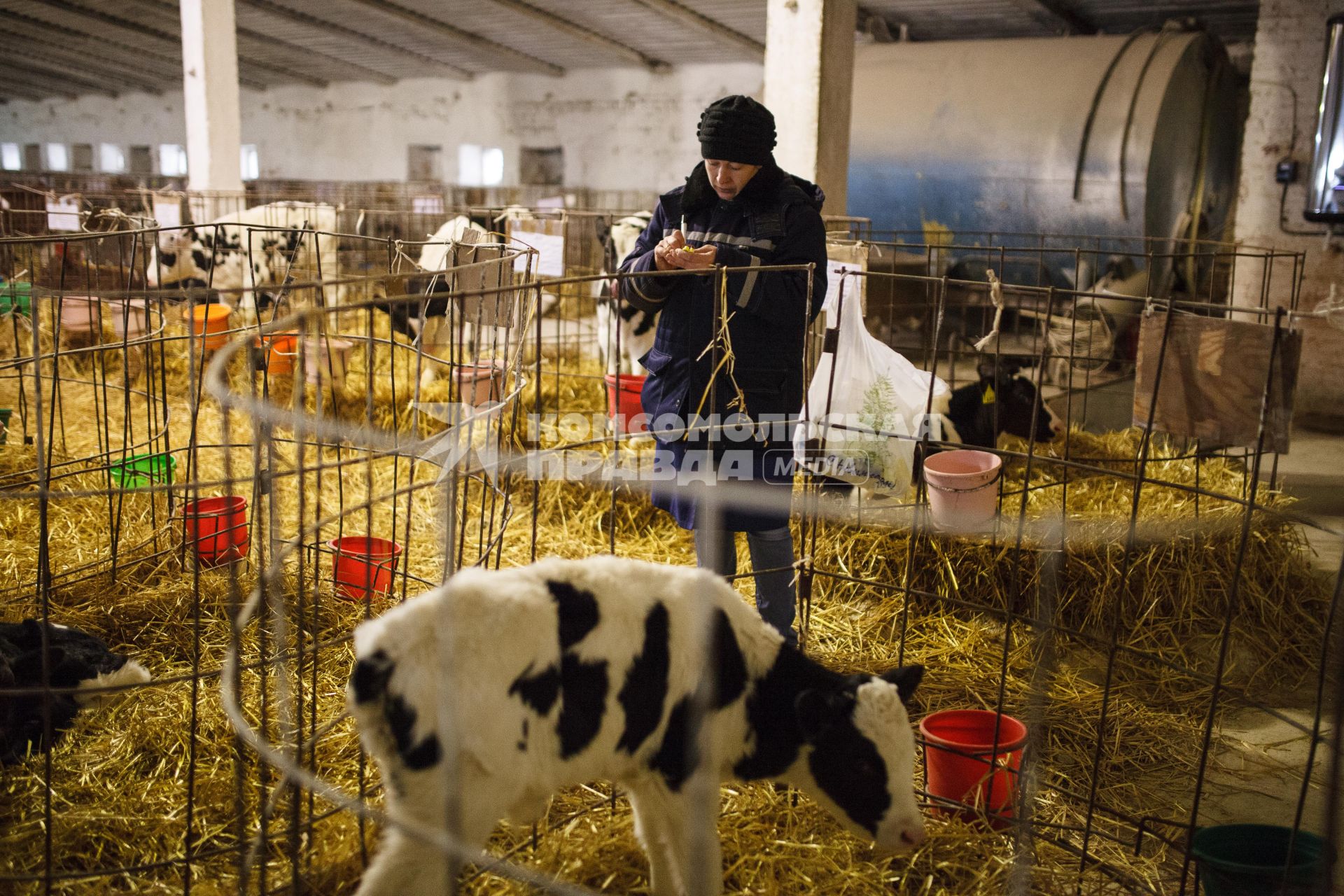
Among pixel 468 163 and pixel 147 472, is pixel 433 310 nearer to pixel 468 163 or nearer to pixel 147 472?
pixel 147 472

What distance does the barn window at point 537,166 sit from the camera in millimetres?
17891

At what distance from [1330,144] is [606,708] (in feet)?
25.4

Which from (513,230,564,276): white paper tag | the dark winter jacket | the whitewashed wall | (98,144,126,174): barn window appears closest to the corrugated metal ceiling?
the whitewashed wall

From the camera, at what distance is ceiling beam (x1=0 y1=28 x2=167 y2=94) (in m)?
19.3

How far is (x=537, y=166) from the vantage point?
18.1 meters

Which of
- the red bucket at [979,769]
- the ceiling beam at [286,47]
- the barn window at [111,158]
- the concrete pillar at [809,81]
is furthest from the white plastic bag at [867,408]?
the barn window at [111,158]

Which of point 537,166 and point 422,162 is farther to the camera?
point 422,162

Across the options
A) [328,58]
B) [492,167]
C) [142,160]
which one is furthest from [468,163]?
[142,160]

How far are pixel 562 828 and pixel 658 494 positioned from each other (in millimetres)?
999

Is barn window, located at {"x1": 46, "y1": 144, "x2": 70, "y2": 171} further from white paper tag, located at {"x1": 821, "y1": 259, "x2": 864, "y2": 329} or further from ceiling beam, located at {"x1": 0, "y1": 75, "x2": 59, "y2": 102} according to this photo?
white paper tag, located at {"x1": 821, "y1": 259, "x2": 864, "y2": 329}

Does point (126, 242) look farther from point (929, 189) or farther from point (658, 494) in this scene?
point (658, 494)

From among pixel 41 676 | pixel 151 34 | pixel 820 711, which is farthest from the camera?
pixel 151 34

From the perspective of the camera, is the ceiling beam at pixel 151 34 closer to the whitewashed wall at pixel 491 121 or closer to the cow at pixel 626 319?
the whitewashed wall at pixel 491 121

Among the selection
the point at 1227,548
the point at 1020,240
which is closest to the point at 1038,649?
the point at 1227,548
